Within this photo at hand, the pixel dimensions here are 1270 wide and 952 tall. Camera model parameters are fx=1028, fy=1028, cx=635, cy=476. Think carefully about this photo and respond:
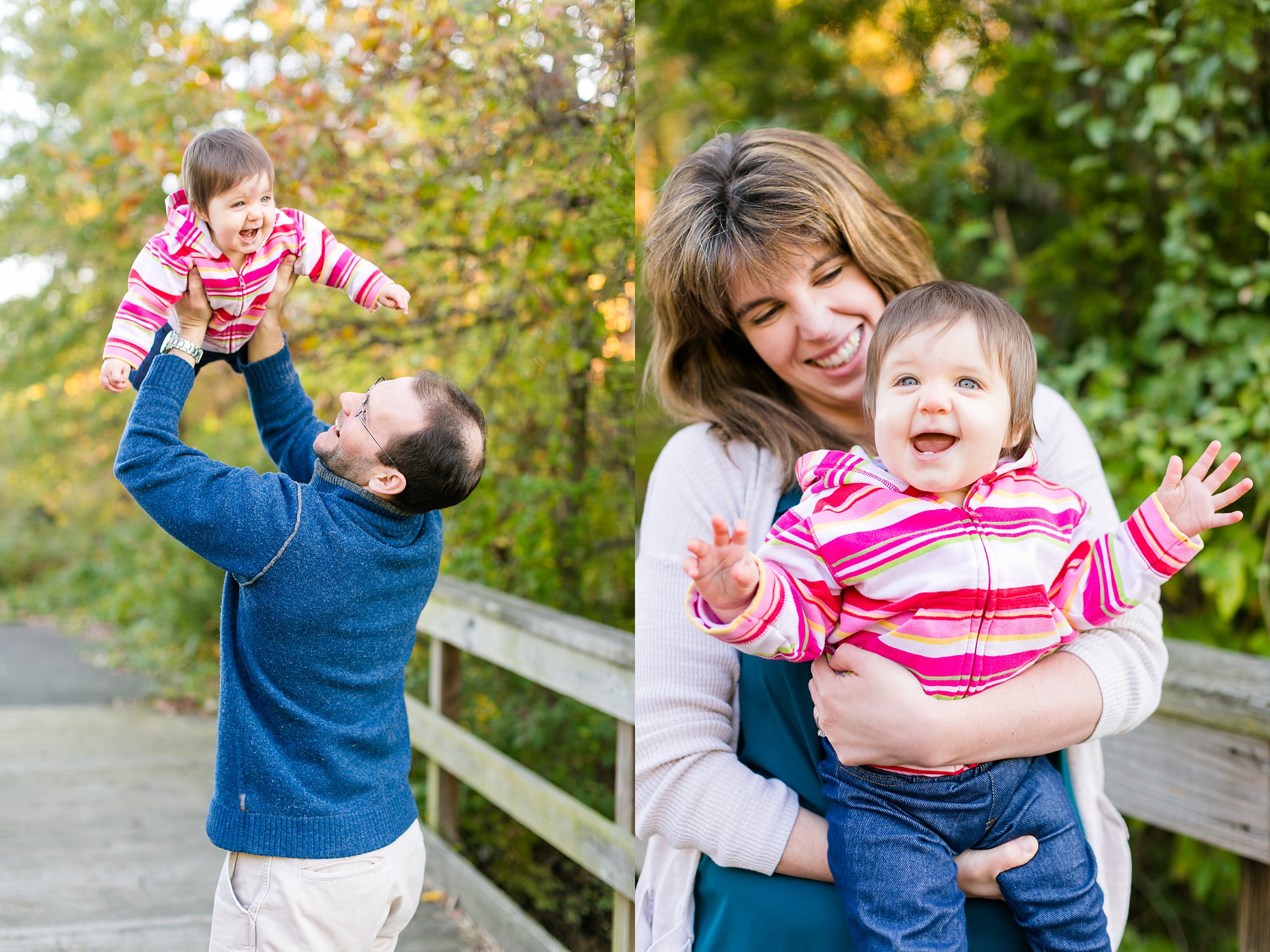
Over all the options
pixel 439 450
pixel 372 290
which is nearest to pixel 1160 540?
pixel 439 450

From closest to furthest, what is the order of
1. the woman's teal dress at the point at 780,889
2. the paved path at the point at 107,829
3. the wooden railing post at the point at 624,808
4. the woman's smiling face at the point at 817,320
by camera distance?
1. the woman's teal dress at the point at 780,889
2. the woman's smiling face at the point at 817,320
3. the paved path at the point at 107,829
4. the wooden railing post at the point at 624,808

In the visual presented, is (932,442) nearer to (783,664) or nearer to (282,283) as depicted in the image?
(783,664)

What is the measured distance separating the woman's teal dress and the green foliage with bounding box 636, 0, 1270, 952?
101 cm

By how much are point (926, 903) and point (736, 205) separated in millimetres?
948

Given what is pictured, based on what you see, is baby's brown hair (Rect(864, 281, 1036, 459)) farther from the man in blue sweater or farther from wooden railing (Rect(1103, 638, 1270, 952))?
wooden railing (Rect(1103, 638, 1270, 952))

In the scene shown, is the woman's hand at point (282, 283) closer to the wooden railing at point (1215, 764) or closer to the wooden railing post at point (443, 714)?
the wooden railing post at point (443, 714)

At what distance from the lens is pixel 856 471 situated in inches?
49.1

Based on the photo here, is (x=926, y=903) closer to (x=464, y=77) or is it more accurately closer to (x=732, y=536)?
(x=732, y=536)

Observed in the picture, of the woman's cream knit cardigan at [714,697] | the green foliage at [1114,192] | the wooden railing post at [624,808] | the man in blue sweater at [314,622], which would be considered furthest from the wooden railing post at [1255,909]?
the man in blue sweater at [314,622]

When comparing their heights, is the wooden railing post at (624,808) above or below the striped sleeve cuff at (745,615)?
below

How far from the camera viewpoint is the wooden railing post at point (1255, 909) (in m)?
1.93

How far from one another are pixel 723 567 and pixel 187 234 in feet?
2.15

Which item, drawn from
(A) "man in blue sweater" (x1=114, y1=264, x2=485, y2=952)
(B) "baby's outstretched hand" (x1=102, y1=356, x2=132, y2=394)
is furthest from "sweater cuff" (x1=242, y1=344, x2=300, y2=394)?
(B) "baby's outstretched hand" (x1=102, y1=356, x2=132, y2=394)

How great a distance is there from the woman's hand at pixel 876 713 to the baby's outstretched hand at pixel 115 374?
2.77 feet
